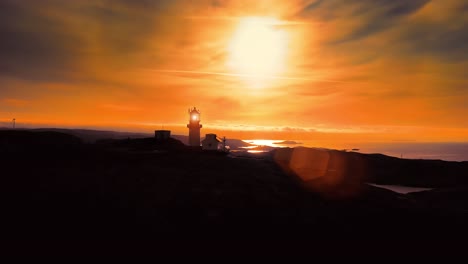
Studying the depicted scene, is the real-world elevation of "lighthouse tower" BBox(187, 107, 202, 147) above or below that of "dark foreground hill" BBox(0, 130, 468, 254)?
above

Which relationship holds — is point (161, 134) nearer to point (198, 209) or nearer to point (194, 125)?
point (194, 125)

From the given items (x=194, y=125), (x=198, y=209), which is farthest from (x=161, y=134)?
(x=198, y=209)

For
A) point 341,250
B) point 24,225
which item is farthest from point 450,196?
point 24,225

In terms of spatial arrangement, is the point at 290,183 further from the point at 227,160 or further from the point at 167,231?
the point at 167,231

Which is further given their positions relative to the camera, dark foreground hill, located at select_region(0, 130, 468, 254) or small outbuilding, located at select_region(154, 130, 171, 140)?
small outbuilding, located at select_region(154, 130, 171, 140)

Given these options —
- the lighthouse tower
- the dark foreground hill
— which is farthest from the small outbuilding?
the dark foreground hill

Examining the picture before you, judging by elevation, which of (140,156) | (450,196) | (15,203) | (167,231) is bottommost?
(450,196)

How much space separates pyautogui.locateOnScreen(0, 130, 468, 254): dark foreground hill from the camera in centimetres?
2186

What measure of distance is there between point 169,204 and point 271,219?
7977mm

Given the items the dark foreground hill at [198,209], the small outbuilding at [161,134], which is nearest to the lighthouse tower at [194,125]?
the small outbuilding at [161,134]

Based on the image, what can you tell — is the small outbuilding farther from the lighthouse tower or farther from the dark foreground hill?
the dark foreground hill

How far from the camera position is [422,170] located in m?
113

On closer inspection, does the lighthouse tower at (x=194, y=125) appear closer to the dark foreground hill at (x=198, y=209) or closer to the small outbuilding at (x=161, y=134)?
the small outbuilding at (x=161, y=134)

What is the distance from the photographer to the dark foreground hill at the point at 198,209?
2186 centimetres
